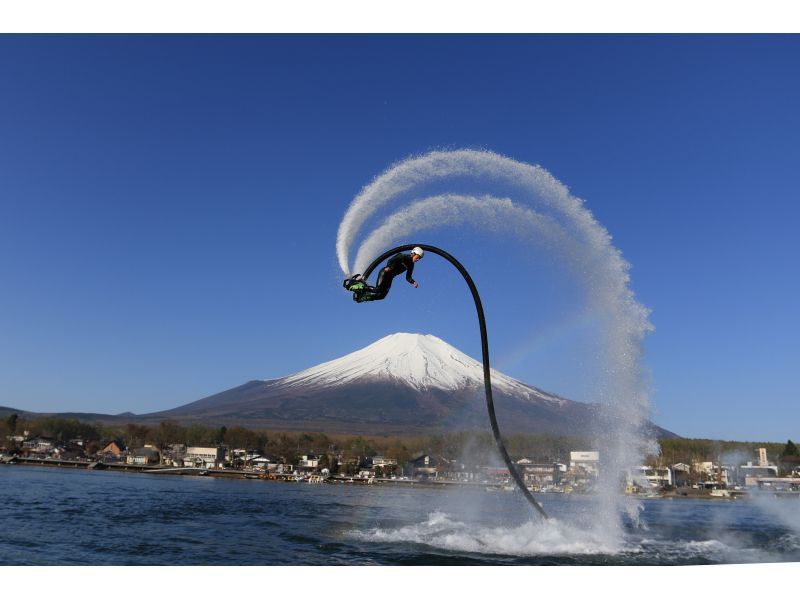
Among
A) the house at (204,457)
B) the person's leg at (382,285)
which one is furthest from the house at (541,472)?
the house at (204,457)

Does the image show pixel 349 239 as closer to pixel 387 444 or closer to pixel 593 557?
pixel 593 557

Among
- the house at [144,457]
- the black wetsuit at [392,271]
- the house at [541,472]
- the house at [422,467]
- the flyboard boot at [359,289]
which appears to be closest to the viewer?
the flyboard boot at [359,289]

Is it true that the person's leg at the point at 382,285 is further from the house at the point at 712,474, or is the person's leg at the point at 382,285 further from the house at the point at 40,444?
the house at the point at 40,444

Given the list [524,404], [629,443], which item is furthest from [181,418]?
[629,443]

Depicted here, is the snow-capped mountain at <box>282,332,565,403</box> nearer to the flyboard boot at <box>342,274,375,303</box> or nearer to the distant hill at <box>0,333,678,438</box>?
the distant hill at <box>0,333,678,438</box>

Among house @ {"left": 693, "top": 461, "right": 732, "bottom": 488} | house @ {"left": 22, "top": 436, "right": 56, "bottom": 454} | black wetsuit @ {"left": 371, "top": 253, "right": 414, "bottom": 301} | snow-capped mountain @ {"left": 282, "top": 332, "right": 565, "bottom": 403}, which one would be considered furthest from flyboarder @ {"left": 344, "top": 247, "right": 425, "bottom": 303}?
house @ {"left": 22, "top": 436, "right": 56, "bottom": 454}
